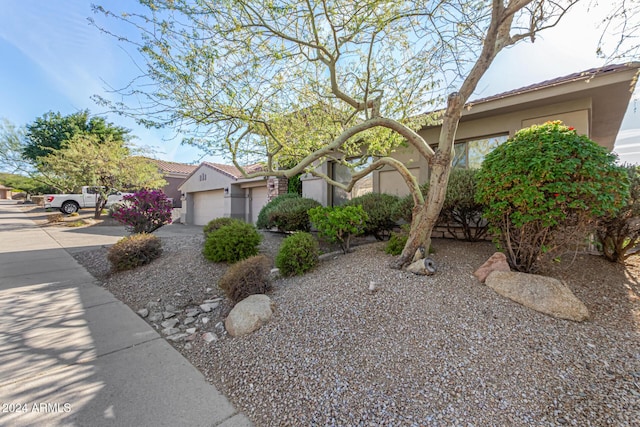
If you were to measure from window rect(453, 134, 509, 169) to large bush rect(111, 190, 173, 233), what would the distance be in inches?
304

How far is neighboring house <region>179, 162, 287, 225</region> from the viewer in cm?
1218

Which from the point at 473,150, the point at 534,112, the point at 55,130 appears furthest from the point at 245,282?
the point at 55,130

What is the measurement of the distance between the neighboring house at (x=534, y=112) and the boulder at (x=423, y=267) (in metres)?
3.29

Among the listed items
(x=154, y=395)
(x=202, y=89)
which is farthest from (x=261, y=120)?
(x=154, y=395)

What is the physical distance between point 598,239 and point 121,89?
7642mm

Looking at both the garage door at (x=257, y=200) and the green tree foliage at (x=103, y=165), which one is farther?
the green tree foliage at (x=103, y=165)

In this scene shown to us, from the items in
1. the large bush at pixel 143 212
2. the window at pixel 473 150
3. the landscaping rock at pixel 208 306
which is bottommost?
the landscaping rock at pixel 208 306

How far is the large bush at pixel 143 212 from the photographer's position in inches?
268

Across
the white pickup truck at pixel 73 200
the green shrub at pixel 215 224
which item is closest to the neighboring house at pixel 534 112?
the green shrub at pixel 215 224

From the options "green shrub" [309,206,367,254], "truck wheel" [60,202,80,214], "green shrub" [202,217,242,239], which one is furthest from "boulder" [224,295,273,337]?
"truck wheel" [60,202,80,214]

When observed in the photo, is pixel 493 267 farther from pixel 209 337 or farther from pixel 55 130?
pixel 55 130

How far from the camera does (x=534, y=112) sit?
17.7 ft

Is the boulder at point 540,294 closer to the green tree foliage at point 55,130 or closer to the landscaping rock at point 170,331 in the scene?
the landscaping rock at point 170,331

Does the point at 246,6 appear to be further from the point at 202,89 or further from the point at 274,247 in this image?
the point at 274,247
